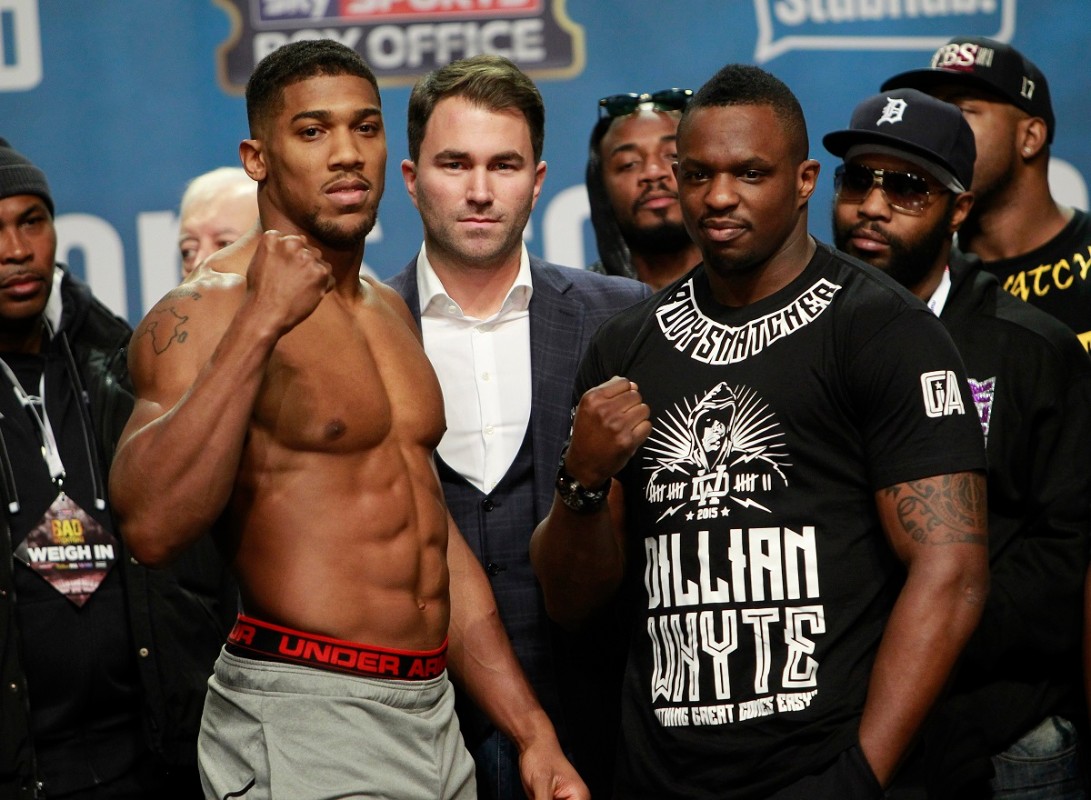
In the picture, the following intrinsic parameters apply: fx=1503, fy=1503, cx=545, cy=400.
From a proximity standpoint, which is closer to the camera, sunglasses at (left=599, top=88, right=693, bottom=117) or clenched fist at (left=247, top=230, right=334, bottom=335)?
clenched fist at (left=247, top=230, right=334, bottom=335)

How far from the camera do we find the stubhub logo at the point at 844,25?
386 cm

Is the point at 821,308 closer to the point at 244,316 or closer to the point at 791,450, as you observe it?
the point at 791,450

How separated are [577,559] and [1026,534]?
2.81 feet

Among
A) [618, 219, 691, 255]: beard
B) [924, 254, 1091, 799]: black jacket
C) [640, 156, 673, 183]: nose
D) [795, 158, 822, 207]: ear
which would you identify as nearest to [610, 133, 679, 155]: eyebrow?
[640, 156, 673, 183]: nose

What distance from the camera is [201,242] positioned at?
11.8 ft

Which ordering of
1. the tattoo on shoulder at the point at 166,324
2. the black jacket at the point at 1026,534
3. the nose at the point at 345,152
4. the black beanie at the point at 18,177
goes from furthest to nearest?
the black beanie at the point at 18,177 → the black jacket at the point at 1026,534 → the nose at the point at 345,152 → the tattoo on shoulder at the point at 166,324

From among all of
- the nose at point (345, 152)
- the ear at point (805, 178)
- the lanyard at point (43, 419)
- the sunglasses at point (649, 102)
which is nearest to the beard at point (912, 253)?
the ear at point (805, 178)

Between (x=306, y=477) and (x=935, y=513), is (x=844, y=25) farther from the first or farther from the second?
(x=306, y=477)

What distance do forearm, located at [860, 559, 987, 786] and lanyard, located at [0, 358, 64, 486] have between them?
174 centimetres

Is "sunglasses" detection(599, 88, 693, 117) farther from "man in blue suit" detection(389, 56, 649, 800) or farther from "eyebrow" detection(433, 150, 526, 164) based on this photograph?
"eyebrow" detection(433, 150, 526, 164)

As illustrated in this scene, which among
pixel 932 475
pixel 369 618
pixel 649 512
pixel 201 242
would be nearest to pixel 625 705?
pixel 649 512

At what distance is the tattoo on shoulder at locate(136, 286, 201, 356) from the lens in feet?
6.94

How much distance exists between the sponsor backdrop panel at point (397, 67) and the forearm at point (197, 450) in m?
2.01

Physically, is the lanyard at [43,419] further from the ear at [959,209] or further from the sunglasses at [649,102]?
the ear at [959,209]
